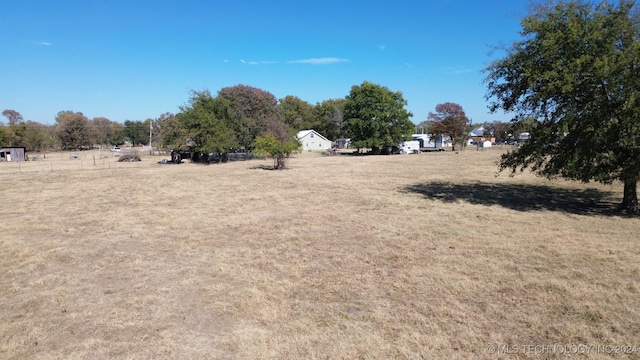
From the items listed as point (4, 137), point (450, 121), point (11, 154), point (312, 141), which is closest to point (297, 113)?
point (312, 141)

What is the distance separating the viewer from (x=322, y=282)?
6531 mm

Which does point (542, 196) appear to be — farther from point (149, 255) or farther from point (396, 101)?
point (396, 101)

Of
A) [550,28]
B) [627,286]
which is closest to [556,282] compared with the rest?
[627,286]

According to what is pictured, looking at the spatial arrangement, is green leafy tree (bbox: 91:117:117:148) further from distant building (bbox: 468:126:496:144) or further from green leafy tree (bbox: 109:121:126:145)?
distant building (bbox: 468:126:496:144)

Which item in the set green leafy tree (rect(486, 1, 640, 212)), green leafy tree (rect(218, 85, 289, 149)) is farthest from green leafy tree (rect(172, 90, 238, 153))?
green leafy tree (rect(486, 1, 640, 212))

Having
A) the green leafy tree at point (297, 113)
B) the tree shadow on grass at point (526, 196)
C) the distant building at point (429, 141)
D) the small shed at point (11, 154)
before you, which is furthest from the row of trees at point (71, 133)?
the tree shadow on grass at point (526, 196)

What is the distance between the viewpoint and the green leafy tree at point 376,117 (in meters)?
49.3

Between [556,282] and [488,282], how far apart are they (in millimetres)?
1235

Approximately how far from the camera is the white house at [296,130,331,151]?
70.9 metres

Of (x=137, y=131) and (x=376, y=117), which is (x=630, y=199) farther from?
(x=137, y=131)

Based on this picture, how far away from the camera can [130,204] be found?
14789mm

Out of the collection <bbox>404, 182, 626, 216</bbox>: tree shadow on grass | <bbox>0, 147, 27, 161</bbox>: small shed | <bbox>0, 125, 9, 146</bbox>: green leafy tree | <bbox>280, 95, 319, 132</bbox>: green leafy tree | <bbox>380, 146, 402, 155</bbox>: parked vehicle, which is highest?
<bbox>280, 95, 319, 132</bbox>: green leafy tree

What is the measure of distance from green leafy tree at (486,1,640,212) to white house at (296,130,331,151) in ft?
193

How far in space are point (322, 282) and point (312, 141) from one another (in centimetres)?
6700
